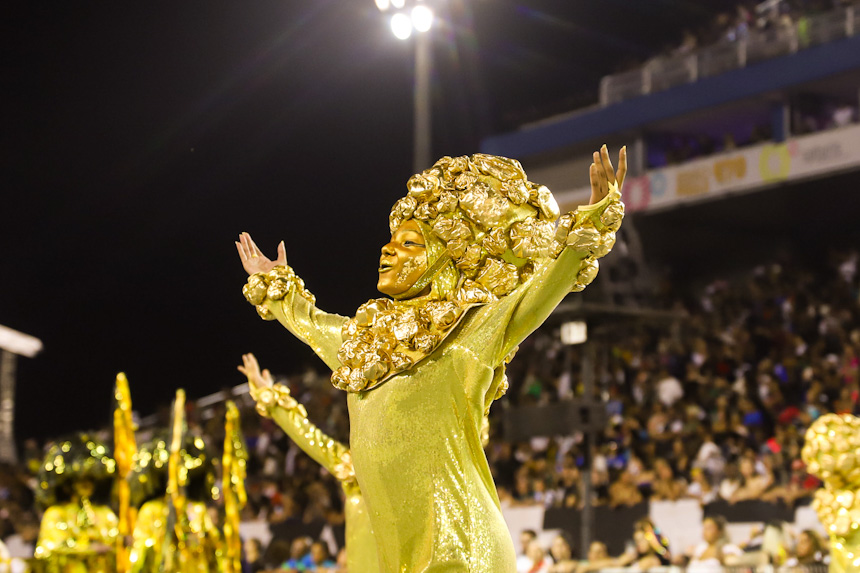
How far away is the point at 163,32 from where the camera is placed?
34.9ft

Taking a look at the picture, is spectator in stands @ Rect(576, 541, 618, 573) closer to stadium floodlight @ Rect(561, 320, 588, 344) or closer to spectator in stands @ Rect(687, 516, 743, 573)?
spectator in stands @ Rect(687, 516, 743, 573)

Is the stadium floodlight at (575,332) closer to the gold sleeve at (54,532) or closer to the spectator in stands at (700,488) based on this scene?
the spectator in stands at (700,488)

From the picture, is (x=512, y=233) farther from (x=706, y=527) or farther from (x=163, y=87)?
(x=163, y=87)

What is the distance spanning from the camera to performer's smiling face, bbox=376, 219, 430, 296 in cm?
264

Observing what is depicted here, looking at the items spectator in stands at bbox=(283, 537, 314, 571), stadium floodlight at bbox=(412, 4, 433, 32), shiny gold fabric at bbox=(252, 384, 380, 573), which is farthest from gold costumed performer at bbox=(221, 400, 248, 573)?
spectator in stands at bbox=(283, 537, 314, 571)

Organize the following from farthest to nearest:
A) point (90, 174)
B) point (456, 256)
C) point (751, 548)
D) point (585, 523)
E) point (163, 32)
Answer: point (90, 174) → point (163, 32) → point (585, 523) → point (751, 548) → point (456, 256)

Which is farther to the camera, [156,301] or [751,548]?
[156,301]

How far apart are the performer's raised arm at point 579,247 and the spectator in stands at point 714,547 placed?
4964 mm

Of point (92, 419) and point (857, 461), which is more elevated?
point (92, 419)

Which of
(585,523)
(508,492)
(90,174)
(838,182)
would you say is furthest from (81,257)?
(838,182)

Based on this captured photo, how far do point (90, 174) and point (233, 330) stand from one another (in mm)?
3087

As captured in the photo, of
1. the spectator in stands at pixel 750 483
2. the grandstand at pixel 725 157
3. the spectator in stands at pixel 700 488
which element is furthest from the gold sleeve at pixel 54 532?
the grandstand at pixel 725 157

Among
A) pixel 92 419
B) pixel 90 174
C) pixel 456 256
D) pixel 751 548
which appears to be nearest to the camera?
pixel 456 256

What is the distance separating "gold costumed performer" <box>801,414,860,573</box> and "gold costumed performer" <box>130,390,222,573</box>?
98.6 inches
